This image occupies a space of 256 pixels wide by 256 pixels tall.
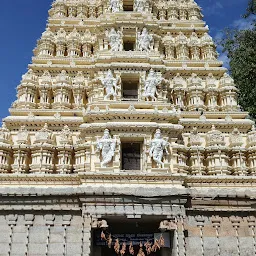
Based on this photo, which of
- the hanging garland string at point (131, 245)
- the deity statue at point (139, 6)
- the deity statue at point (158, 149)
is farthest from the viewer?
the deity statue at point (139, 6)

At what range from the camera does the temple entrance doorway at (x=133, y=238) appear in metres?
13.4

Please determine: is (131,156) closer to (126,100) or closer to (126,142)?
(126,142)

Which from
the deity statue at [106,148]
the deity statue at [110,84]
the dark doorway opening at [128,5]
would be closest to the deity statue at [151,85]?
the deity statue at [110,84]

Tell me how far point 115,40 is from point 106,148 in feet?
24.7

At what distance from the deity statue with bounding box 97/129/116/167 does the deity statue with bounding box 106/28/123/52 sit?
6.41 meters

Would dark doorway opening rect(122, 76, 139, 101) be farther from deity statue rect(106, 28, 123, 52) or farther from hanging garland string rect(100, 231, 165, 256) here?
hanging garland string rect(100, 231, 165, 256)

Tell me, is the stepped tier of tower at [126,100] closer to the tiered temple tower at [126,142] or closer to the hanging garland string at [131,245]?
the tiered temple tower at [126,142]

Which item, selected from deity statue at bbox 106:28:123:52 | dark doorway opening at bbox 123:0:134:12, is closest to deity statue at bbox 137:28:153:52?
deity statue at bbox 106:28:123:52

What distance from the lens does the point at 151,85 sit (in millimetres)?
18641

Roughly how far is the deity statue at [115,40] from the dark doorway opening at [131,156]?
6.17 meters

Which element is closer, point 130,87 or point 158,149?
point 158,149

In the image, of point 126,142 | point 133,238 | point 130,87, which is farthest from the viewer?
point 130,87

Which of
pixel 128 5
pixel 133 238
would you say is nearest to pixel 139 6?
pixel 128 5

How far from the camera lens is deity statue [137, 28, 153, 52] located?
20.4 meters
